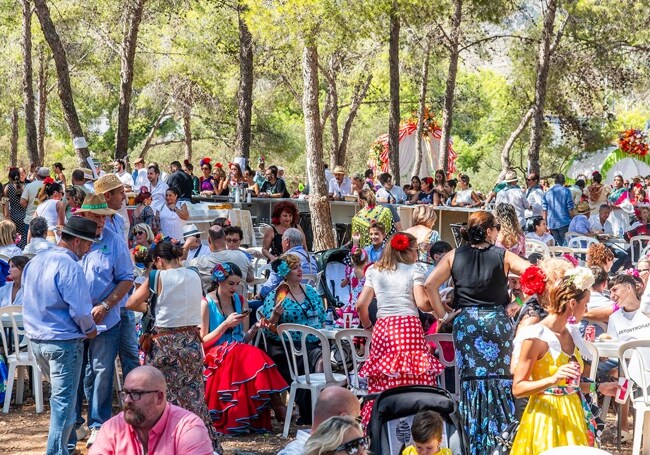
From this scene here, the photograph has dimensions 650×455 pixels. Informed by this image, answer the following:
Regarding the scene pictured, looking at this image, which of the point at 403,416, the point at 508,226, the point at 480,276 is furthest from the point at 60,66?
the point at 403,416

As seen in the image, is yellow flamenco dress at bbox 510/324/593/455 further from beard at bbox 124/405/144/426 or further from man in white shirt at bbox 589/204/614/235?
man in white shirt at bbox 589/204/614/235

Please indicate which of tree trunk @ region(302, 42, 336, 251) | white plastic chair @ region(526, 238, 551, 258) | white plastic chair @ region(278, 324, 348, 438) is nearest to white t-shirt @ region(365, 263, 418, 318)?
white plastic chair @ region(278, 324, 348, 438)

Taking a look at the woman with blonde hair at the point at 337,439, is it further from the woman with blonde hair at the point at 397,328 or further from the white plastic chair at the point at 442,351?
the white plastic chair at the point at 442,351

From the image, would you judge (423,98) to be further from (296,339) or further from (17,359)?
(17,359)

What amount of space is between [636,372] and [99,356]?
11.6 feet

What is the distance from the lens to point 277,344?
8117 millimetres

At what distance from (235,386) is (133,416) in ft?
10.7

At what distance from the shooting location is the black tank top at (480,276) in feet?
20.3

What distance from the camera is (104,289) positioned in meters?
6.70

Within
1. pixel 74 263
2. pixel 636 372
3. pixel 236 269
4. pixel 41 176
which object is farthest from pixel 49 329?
pixel 41 176

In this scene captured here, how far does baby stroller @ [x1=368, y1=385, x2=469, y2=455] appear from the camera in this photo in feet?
17.1

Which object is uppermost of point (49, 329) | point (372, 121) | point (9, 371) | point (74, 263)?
point (372, 121)

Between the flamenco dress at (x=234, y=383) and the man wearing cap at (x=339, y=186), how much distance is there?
1152 centimetres

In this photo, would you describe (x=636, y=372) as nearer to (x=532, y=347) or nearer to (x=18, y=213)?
(x=532, y=347)
